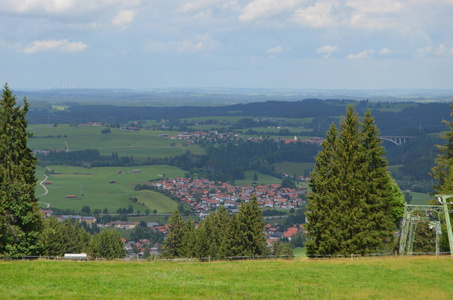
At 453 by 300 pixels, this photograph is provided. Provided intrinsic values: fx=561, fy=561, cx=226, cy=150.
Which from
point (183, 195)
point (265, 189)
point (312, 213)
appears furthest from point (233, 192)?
point (312, 213)

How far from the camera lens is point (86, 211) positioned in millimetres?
148000

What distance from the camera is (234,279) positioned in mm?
28875

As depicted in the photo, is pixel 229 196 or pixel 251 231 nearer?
pixel 251 231

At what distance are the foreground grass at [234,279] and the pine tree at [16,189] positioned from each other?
6697 mm

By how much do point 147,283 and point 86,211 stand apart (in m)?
126

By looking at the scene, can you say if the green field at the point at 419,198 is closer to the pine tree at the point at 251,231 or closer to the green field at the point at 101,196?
the green field at the point at 101,196

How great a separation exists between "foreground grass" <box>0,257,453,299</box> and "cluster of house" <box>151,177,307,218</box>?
118 meters

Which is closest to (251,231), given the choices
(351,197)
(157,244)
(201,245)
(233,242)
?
(233,242)

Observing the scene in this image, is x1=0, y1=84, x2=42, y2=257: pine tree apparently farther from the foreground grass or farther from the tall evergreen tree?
the tall evergreen tree

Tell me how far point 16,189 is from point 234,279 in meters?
18.4

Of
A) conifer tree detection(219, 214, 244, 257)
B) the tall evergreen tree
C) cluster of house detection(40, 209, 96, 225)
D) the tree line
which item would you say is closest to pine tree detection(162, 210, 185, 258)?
the tree line

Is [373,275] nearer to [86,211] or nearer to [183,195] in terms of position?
[86,211]

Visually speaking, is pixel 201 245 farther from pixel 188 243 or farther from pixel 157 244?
pixel 157 244

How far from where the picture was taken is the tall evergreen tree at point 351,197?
42.1 m
